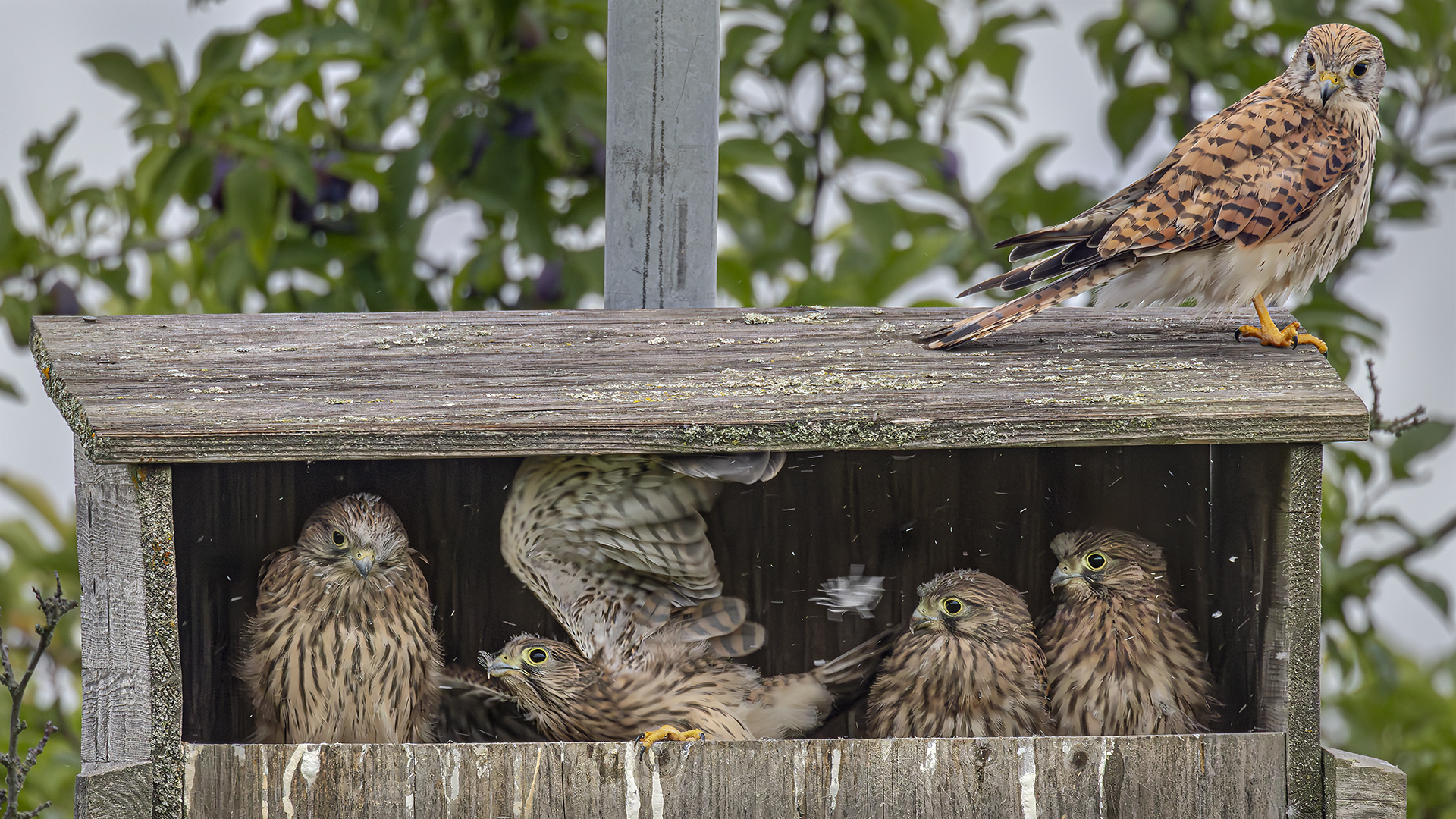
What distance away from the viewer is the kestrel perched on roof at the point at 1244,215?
2.09m

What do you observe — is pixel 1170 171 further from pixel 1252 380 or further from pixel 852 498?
pixel 852 498

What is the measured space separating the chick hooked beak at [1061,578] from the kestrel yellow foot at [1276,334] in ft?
1.55

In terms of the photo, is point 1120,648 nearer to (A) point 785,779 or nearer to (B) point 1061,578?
(B) point 1061,578

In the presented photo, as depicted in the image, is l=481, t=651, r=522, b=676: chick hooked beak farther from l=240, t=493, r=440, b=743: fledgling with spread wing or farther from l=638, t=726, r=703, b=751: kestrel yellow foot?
l=638, t=726, r=703, b=751: kestrel yellow foot

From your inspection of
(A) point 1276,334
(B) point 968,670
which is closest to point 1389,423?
(A) point 1276,334

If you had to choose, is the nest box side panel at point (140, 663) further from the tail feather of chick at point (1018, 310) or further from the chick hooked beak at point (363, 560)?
the tail feather of chick at point (1018, 310)

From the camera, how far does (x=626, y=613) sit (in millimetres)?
2186

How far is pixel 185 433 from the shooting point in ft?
5.69

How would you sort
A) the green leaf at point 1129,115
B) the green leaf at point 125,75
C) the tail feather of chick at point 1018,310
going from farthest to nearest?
the green leaf at point 1129,115 → the green leaf at point 125,75 → the tail feather of chick at point 1018,310

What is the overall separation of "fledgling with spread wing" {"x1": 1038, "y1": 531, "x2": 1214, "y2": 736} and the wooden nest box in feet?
0.22

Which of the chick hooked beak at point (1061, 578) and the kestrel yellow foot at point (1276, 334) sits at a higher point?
the kestrel yellow foot at point (1276, 334)

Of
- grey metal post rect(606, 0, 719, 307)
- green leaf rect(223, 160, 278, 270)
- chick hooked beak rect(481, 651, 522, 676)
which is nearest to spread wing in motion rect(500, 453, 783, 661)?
chick hooked beak rect(481, 651, 522, 676)

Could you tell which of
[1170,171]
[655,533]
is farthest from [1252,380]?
[655,533]

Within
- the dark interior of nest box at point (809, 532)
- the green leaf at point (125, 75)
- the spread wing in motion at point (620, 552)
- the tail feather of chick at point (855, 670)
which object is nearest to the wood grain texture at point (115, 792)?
the dark interior of nest box at point (809, 532)
